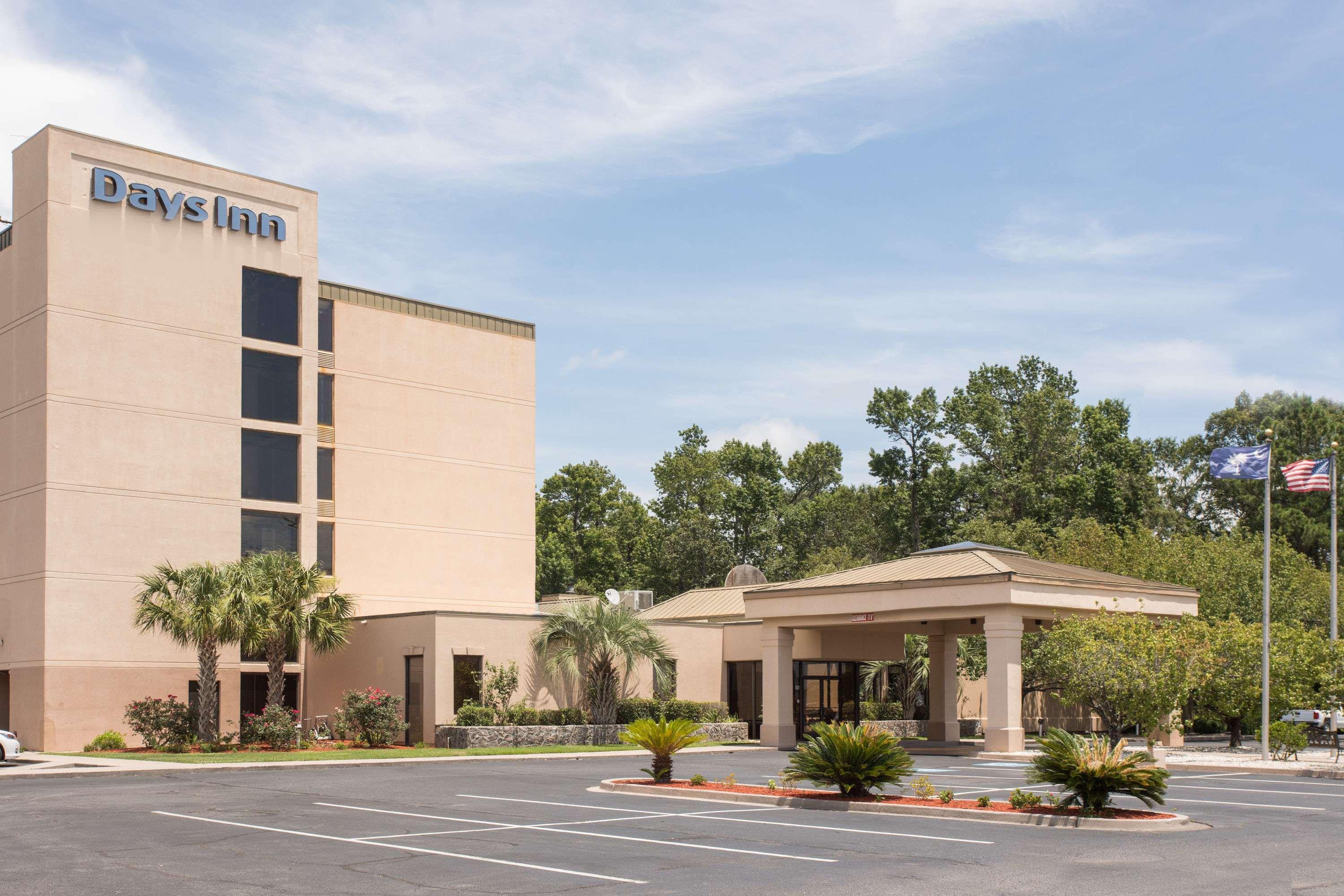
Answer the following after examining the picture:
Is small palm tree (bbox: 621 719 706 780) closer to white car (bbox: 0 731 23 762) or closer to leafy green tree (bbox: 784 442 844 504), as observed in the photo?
white car (bbox: 0 731 23 762)

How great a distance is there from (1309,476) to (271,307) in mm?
33408

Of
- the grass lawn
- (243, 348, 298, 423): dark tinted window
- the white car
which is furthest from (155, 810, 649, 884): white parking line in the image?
(243, 348, 298, 423): dark tinted window

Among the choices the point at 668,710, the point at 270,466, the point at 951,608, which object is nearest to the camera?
the point at 951,608

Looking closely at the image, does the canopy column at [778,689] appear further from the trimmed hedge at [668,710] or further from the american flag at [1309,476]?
the american flag at [1309,476]

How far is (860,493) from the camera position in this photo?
94.3 meters

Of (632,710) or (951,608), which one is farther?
(632,710)

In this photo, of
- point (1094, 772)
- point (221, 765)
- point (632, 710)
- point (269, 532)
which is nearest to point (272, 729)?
point (221, 765)

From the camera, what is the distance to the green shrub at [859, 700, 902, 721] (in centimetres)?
4781

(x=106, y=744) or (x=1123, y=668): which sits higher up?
(x=1123, y=668)

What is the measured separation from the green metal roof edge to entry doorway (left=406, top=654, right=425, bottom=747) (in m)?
14.1

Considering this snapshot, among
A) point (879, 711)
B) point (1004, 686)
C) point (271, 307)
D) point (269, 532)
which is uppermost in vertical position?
point (271, 307)

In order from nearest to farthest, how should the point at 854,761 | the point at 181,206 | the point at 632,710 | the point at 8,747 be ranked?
1. the point at 854,761
2. the point at 8,747
3. the point at 181,206
4. the point at 632,710

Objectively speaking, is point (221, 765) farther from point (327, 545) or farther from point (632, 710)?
point (327, 545)

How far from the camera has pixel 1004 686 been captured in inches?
1401
